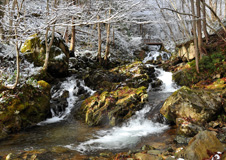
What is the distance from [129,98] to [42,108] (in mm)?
4337

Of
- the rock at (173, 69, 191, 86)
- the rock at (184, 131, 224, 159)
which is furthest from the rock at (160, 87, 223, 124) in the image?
the rock at (173, 69, 191, 86)

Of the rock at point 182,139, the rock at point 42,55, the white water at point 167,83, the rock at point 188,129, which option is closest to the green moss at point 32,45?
the rock at point 42,55

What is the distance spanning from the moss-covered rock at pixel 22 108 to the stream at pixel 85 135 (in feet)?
1.33

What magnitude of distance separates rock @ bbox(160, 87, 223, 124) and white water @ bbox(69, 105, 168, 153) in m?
0.71

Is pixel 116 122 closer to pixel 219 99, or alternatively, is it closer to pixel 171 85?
pixel 219 99

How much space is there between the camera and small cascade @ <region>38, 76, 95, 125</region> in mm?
8645

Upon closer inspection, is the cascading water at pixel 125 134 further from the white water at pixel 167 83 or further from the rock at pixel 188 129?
the white water at pixel 167 83

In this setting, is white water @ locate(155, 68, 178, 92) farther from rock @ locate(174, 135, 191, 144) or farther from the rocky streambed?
rock @ locate(174, 135, 191, 144)

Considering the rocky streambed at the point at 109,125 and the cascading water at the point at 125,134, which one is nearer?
the rocky streambed at the point at 109,125

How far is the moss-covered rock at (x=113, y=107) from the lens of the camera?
708 centimetres

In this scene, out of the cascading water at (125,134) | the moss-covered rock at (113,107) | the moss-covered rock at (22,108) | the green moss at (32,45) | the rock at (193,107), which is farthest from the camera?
the green moss at (32,45)

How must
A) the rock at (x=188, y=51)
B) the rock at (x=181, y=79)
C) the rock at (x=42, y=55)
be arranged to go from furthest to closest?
the rock at (x=188, y=51) < the rock at (x=42, y=55) < the rock at (x=181, y=79)

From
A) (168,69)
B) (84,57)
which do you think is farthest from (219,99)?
(84,57)

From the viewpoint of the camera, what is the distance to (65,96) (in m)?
10.4
